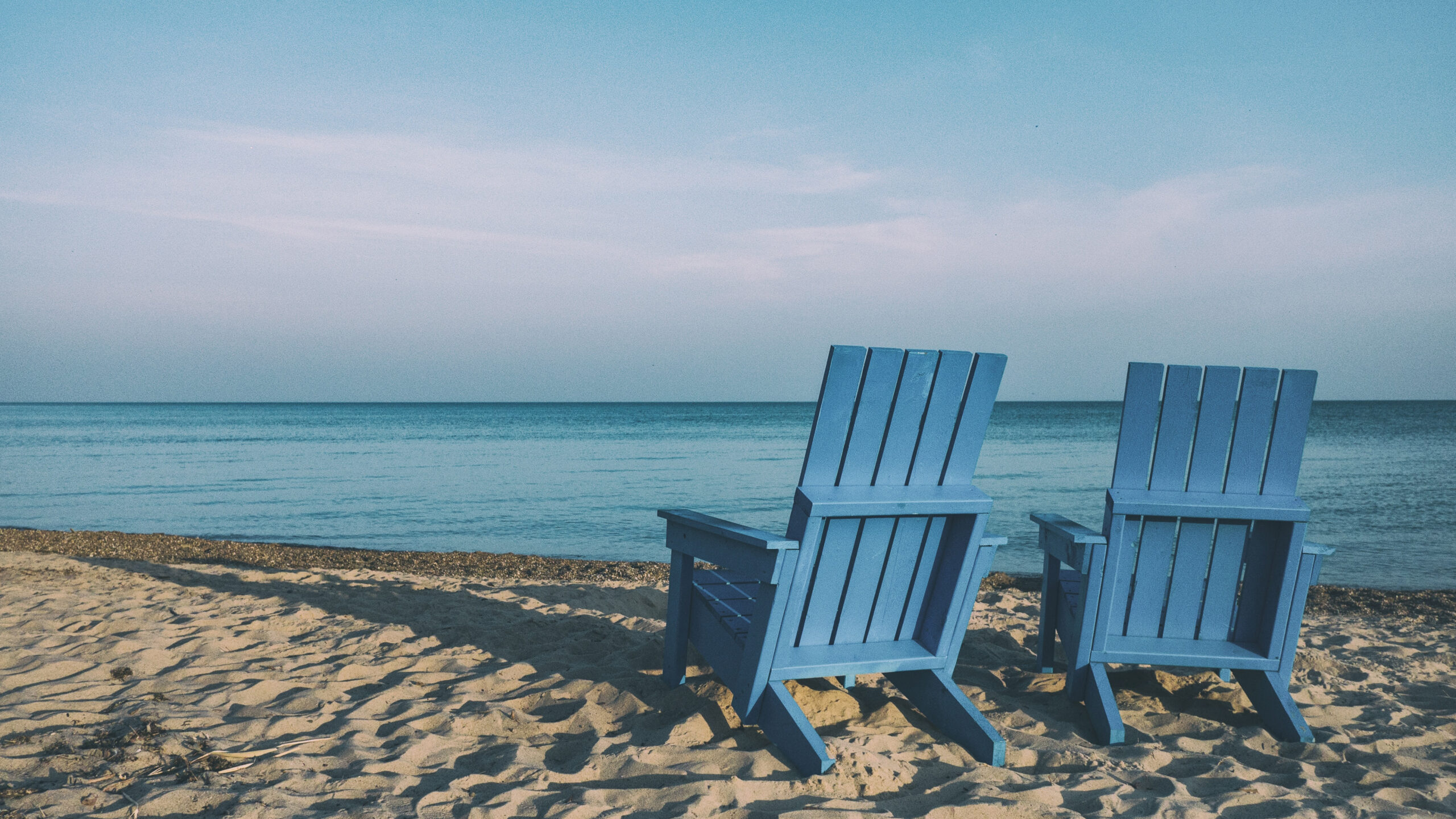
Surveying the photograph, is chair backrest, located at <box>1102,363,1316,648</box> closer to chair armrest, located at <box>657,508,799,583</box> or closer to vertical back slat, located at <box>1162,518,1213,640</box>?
vertical back slat, located at <box>1162,518,1213,640</box>

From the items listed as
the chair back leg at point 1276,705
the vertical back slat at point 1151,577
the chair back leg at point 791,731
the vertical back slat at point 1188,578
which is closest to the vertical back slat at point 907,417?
the chair back leg at point 791,731

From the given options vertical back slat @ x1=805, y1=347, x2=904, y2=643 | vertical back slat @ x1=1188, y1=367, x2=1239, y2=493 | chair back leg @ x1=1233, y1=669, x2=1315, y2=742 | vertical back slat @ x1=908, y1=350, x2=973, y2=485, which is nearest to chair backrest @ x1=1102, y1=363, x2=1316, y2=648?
vertical back slat @ x1=1188, y1=367, x2=1239, y2=493

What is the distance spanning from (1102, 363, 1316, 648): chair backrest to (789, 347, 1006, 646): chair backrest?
2.15ft

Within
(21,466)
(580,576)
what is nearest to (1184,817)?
(580,576)

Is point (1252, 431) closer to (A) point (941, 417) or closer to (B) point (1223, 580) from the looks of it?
(B) point (1223, 580)

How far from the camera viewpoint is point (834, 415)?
92.9 inches

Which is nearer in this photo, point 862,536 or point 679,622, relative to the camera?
point 862,536

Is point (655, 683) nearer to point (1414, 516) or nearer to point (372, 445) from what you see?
point (1414, 516)

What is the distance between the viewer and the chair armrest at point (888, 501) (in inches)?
93.1

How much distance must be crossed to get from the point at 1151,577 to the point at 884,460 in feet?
4.12

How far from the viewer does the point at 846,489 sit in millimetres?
2443

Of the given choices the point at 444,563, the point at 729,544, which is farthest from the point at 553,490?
the point at 729,544

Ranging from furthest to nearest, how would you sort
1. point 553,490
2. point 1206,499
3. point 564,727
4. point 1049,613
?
point 553,490 < point 1049,613 < point 1206,499 < point 564,727

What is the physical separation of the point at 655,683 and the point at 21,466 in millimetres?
22041
